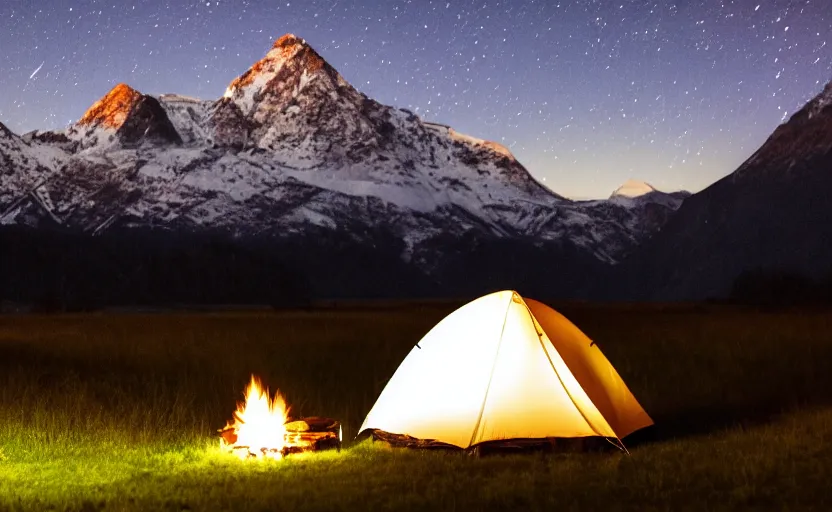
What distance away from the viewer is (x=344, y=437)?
14.6 metres

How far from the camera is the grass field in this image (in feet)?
32.9

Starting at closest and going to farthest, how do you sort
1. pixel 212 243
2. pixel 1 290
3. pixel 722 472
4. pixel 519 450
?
pixel 722 472 → pixel 519 450 → pixel 1 290 → pixel 212 243

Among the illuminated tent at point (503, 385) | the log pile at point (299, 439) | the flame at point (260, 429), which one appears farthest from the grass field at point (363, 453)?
the illuminated tent at point (503, 385)

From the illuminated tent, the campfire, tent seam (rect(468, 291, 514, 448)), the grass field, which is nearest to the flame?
the campfire

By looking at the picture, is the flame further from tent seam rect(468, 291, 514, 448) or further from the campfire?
tent seam rect(468, 291, 514, 448)

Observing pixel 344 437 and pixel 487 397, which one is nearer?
pixel 487 397

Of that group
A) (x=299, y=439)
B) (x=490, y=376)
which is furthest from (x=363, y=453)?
(x=490, y=376)

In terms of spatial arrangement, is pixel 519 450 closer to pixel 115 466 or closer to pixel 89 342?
pixel 115 466

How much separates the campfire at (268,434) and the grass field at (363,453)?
26 centimetres

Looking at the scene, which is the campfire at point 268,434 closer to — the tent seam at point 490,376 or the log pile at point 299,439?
the log pile at point 299,439

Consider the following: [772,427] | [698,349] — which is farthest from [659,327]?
[772,427]

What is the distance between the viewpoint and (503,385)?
1316cm

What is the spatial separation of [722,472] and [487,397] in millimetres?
3249

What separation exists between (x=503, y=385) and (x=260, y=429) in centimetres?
334
